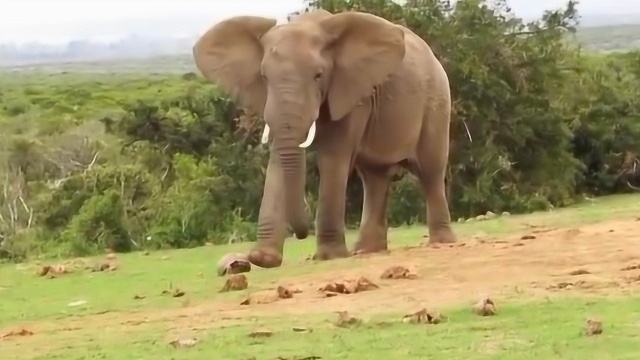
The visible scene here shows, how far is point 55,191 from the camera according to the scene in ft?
73.2

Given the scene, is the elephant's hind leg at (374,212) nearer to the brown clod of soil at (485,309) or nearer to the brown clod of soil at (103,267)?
the brown clod of soil at (103,267)

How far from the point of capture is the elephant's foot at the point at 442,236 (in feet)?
38.2

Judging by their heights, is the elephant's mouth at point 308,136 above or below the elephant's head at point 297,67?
below

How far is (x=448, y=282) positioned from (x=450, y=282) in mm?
14

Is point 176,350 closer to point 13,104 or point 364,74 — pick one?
point 364,74

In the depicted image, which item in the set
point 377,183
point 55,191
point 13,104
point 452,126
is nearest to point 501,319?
point 377,183

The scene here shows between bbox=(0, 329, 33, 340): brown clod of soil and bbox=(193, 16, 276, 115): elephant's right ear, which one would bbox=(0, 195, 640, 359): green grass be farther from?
bbox=(193, 16, 276, 115): elephant's right ear

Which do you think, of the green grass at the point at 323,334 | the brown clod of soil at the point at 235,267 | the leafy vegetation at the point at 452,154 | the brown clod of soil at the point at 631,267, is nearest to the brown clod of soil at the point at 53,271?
the green grass at the point at 323,334

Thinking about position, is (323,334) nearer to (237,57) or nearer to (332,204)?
(332,204)

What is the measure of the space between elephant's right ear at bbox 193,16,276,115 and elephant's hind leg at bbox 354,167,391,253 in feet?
5.31

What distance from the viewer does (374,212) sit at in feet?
37.6

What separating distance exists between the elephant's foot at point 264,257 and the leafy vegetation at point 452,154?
639 centimetres

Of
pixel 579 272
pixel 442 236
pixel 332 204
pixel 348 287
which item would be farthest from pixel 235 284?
pixel 442 236

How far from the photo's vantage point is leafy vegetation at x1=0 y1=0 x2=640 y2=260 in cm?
1780
